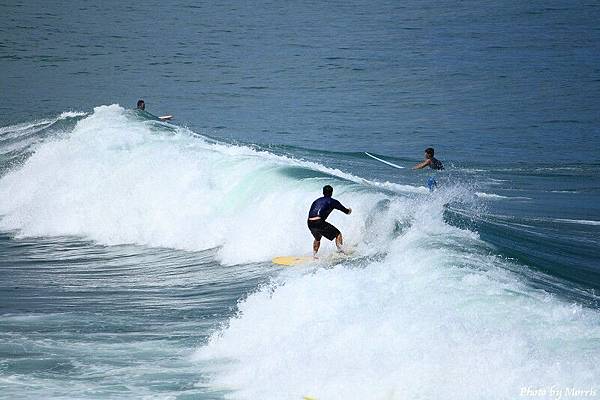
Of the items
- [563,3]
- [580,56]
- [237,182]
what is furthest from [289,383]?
[563,3]

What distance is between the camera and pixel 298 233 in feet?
59.0

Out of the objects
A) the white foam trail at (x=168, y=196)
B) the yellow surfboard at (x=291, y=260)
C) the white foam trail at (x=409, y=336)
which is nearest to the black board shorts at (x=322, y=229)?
the yellow surfboard at (x=291, y=260)

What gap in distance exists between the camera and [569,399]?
334 inches

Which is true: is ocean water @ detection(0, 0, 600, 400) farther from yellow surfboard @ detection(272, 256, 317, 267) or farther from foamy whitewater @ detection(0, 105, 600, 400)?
yellow surfboard @ detection(272, 256, 317, 267)

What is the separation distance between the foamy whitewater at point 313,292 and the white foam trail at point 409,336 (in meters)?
0.02

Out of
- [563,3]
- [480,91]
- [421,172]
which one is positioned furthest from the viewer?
[563,3]

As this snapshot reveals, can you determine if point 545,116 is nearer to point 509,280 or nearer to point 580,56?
point 580,56

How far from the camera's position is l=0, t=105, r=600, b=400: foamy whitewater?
9.45m

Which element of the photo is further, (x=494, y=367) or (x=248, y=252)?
(x=248, y=252)

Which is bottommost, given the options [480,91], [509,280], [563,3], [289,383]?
[289,383]

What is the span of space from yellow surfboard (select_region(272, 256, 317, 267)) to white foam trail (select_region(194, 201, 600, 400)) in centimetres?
268

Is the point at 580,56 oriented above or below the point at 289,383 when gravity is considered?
above

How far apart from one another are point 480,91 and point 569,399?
40.3 meters

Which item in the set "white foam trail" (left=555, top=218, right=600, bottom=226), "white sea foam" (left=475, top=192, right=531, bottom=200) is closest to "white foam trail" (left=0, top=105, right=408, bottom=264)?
"white sea foam" (left=475, top=192, right=531, bottom=200)
